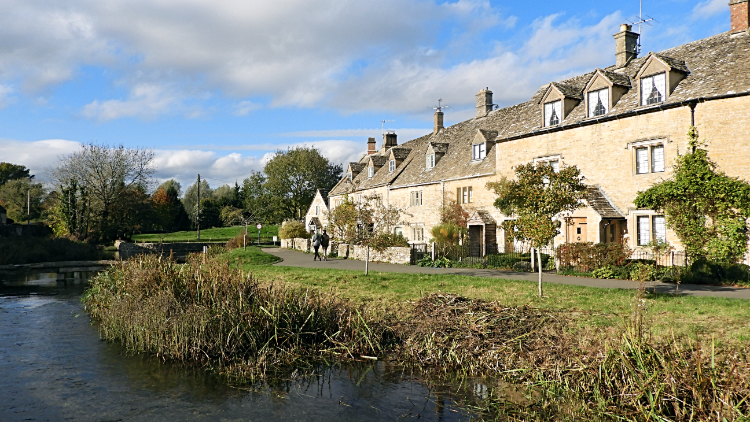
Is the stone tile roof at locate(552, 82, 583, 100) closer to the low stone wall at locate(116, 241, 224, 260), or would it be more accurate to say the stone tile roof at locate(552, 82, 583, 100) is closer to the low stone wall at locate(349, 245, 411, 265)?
the low stone wall at locate(349, 245, 411, 265)

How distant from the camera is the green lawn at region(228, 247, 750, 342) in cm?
1109

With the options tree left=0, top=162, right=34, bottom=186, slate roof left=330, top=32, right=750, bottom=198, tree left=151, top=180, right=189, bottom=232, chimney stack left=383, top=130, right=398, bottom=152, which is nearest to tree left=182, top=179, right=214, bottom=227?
tree left=151, top=180, right=189, bottom=232

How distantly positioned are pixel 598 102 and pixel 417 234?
17037 millimetres

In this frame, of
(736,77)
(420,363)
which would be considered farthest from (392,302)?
(736,77)

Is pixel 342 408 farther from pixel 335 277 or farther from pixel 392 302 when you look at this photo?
pixel 335 277

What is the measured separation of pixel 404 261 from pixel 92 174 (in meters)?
42.8

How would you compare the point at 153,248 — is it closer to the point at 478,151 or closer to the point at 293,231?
the point at 293,231

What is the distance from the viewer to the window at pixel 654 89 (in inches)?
916

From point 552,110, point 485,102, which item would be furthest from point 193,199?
point 552,110

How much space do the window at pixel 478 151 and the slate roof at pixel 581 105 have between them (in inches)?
12.0

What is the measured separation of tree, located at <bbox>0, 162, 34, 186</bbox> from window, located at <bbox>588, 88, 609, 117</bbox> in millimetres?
117569

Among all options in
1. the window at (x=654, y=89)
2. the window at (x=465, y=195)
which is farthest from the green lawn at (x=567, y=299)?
the window at (x=465, y=195)

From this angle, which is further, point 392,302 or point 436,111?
point 436,111

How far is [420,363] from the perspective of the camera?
10305 mm
